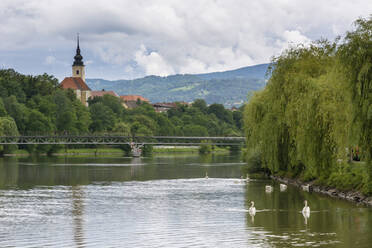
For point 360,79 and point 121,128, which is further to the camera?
point 121,128

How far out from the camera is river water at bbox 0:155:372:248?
27.8 m

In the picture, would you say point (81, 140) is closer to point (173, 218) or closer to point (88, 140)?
point (88, 140)

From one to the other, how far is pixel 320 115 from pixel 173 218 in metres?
14.6

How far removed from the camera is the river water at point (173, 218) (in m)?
27.8

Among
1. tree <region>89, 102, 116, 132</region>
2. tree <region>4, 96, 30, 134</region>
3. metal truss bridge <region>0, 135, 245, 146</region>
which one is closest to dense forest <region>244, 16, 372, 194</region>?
metal truss bridge <region>0, 135, 245, 146</region>

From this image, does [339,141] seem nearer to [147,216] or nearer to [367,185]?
[367,185]

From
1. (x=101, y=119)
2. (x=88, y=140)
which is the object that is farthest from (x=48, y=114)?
(x=101, y=119)

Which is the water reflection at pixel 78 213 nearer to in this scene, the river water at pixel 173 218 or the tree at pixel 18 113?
the river water at pixel 173 218

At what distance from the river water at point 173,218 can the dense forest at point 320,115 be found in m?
2.34

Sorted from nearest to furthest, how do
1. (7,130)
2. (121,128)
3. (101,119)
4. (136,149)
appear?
1. (7,130)
2. (136,149)
3. (121,128)
4. (101,119)

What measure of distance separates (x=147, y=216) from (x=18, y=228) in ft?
23.3

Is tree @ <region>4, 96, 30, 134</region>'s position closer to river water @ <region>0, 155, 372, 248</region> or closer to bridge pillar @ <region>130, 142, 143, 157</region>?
bridge pillar @ <region>130, 142, 143, 157</region>

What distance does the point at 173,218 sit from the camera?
34469 millimetres

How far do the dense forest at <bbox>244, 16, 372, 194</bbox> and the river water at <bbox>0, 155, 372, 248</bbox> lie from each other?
2.34 meters
